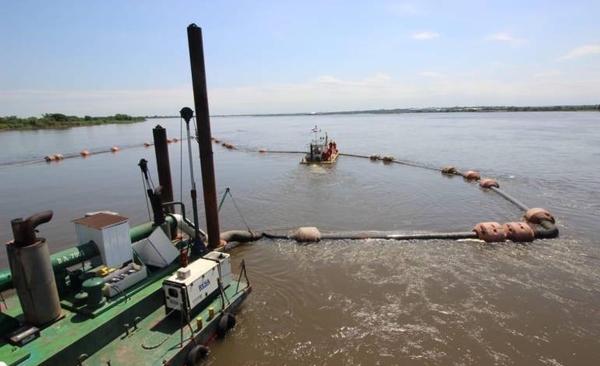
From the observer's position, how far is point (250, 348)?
322 inches

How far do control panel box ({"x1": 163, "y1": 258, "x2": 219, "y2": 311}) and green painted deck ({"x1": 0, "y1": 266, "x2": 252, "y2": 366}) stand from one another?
47 centimetres

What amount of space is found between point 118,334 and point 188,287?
164 centimetres

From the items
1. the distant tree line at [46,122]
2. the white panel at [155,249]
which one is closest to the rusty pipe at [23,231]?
the white panel at [155,249]

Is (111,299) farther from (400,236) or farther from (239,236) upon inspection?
(400,236)

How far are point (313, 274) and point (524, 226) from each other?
377 inches

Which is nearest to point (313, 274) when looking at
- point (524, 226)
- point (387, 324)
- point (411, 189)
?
point (387, 324)

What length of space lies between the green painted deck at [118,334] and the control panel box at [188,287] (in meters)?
0.47

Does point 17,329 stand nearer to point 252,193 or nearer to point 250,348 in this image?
point 250,348

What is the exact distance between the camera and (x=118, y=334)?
707 centimetres

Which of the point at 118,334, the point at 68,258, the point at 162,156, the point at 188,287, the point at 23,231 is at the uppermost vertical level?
the point at 162,156

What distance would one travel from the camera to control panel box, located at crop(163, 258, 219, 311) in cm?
735

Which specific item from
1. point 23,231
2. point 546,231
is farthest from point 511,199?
point 23,231

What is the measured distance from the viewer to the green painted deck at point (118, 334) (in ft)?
19.7

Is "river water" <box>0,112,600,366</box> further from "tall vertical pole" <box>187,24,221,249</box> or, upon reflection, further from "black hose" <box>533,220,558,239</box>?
"tall vertical pole" <box>187,24,221,249</box>
